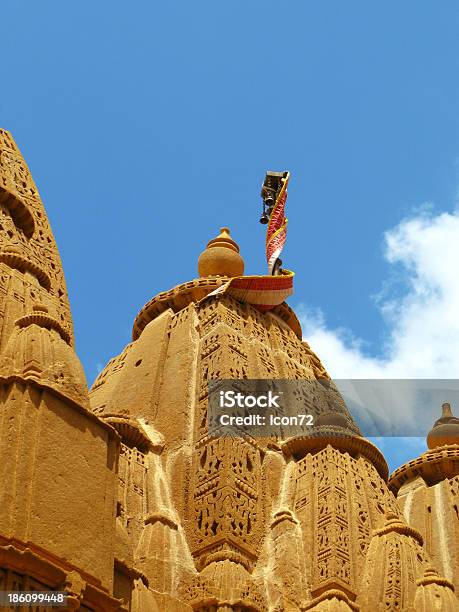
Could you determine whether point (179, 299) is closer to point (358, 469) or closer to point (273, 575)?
point (358, 469)

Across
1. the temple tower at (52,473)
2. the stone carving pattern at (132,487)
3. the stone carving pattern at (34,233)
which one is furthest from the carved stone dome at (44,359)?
the stone carving pattern at (132,487)

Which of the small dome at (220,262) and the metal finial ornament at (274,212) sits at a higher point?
the metal finial ornament at (274,212)

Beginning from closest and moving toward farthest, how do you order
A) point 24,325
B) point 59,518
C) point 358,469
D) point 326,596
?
point 59,518, point 24,325, point 326,596, point 358,469

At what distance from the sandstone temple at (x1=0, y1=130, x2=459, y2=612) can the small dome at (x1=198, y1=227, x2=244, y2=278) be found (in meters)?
0.04

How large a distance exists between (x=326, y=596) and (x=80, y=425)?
6362 millimetres

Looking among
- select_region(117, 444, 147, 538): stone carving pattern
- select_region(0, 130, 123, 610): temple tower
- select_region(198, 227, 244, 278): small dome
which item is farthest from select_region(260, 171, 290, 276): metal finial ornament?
select_region(0, 130, 123, 610): temple tower

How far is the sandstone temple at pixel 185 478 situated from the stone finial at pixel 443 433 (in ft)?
0.10

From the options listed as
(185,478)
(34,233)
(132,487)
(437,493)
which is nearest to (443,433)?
(437,493)

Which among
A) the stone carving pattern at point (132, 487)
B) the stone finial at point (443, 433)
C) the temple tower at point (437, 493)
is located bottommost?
the stone carving pattern at point (132, 487)

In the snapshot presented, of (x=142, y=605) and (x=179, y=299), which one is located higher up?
(x=179, y=299)

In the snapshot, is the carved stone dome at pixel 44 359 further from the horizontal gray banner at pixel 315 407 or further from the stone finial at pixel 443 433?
the stone finial at pixel 443 433

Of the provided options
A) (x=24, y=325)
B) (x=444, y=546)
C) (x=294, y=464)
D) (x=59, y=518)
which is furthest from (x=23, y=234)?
(x=444, y=546)

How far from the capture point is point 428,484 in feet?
85.9

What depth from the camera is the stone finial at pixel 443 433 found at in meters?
26.5
